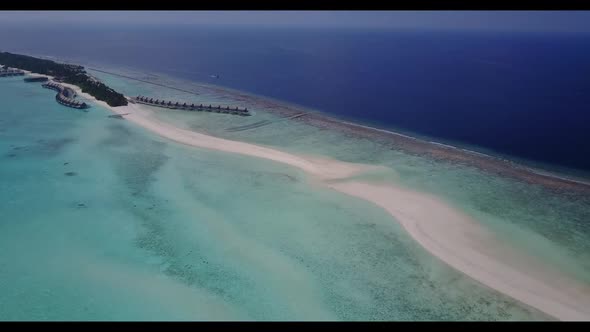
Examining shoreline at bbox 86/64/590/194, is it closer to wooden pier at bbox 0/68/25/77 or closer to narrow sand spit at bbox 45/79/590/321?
narrow sand spit at bbox 45/79/590/321

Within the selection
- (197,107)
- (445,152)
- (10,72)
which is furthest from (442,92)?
(10,72)

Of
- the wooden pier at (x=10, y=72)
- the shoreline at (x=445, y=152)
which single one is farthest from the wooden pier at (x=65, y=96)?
the shoreline at (x=445, y=152)

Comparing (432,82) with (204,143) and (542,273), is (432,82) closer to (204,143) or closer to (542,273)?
(204,143)

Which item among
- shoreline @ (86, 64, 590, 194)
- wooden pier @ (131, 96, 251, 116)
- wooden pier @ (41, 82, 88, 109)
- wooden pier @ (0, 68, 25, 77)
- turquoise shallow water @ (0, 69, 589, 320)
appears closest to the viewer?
turquoise shallow water @ (0, 69, 589, 320)

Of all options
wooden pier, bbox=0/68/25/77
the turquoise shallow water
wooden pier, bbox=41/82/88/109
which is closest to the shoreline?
the turquoise shallow water
